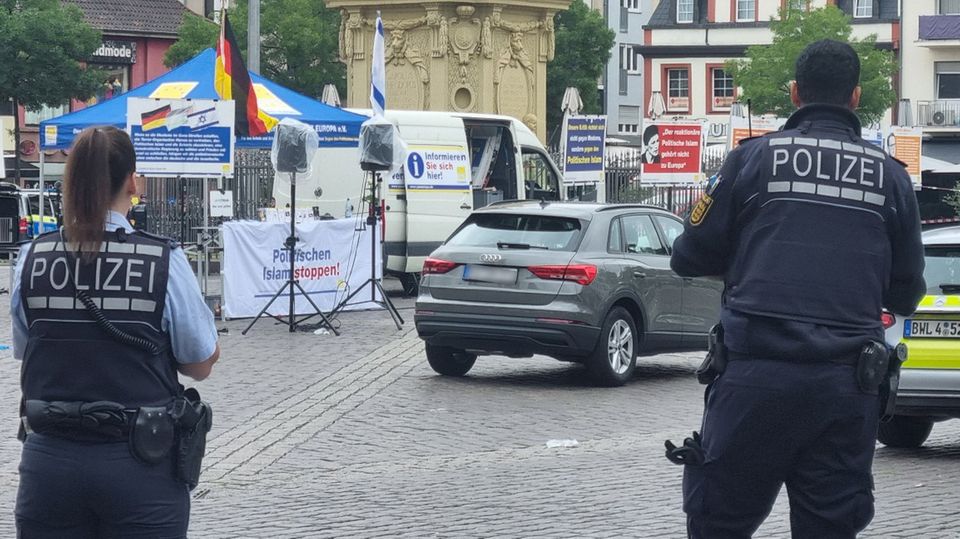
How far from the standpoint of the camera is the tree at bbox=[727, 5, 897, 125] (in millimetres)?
60062

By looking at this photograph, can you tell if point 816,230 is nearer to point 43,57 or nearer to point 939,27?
point 43,57

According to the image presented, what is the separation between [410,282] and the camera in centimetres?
2423

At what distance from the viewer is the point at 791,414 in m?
4.66

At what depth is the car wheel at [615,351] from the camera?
14.1 m

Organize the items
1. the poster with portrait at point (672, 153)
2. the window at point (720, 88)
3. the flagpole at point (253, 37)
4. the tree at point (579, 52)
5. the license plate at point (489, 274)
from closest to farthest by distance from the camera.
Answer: the license plate at point (489, 274)
the poster with portrait at point (672, 153)
the flagpole at point (253, 37)
the tree at point (579, 52)
the window at point (720, 88)

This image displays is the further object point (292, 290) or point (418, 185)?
point (418, 185)

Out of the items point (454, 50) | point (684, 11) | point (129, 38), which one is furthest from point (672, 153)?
point (684, 11)

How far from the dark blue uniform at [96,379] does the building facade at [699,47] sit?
6734 centimetres

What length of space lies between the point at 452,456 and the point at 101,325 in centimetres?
621

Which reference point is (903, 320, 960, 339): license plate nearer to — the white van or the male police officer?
the male police officer

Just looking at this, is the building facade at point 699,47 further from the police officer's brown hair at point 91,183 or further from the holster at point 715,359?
the police officer's brown hair at point 91,183

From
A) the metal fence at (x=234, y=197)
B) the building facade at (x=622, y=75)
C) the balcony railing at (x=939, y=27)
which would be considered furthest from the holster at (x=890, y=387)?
the building facade at (x=622, y=75)

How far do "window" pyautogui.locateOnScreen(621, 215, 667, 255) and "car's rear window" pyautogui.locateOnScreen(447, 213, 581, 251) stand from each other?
589 millimetres

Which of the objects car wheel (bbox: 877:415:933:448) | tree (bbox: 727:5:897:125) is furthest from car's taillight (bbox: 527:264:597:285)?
tree (bbox: 727:5:897:125)
